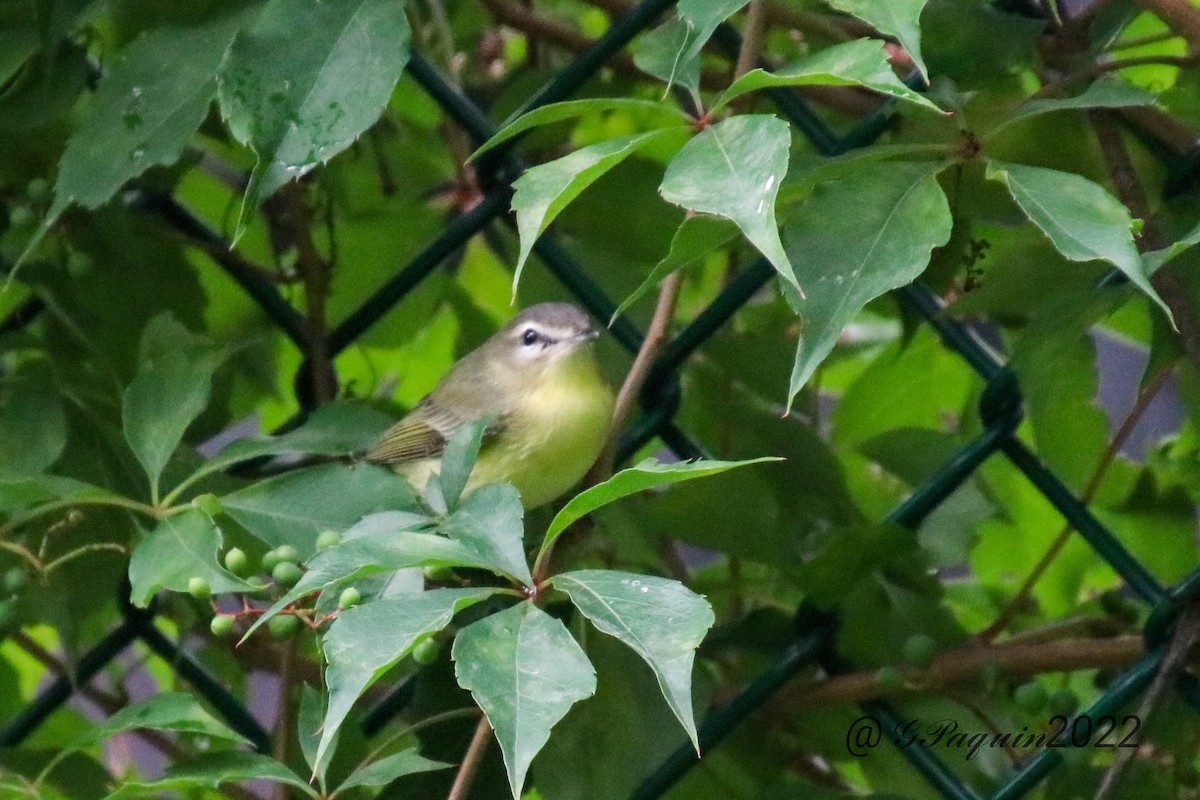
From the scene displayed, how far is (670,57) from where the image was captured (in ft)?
3.45

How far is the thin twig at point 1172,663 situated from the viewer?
1.24 m

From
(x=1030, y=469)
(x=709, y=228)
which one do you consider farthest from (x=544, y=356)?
(x=709, y=228)

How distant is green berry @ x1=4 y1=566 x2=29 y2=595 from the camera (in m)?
1.24

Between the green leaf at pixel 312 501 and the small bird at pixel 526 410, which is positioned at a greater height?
the green leaf at pixel 312 501

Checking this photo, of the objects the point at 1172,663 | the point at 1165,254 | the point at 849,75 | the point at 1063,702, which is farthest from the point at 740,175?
the point at 1063,702

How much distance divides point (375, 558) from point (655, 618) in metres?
0.17

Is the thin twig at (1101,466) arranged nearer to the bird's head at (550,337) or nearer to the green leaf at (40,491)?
the bird's head at (550,337)

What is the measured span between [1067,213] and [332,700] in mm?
563

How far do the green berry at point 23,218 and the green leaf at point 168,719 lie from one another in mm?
585

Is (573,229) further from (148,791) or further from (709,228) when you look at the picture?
(148,791)

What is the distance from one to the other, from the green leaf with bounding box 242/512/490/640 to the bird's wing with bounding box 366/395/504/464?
79 centimetres

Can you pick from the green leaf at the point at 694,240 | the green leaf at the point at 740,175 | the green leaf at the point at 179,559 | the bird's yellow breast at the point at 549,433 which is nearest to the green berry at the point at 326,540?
the green leaf at the point at 179,559

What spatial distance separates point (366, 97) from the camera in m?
1.08

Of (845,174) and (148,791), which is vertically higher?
(845,174)
